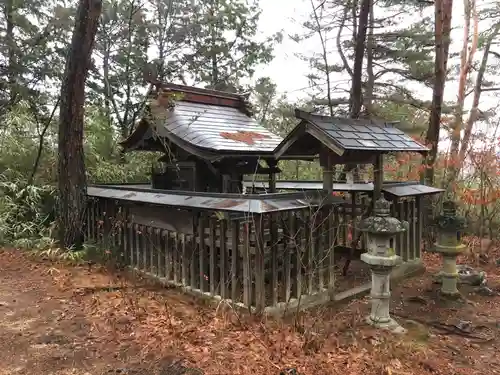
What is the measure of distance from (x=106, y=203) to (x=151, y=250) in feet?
5.87

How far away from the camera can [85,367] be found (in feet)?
11.5

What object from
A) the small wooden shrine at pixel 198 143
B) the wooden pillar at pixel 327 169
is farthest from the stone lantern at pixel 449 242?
the small wooden shrine at pixel 198 143

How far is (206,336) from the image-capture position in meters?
4.09

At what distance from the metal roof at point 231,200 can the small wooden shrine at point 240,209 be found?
2cm

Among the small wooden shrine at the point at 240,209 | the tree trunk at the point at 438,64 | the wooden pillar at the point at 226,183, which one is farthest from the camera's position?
the tree trunk at the point at 438,64

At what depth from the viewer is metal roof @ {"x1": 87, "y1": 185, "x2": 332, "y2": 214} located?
14.8ft

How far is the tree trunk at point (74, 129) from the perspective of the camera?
6.98m

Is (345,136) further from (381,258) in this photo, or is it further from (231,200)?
(231,200)

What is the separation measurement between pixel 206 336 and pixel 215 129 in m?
3.91

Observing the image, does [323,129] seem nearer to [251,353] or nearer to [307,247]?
[307,247]

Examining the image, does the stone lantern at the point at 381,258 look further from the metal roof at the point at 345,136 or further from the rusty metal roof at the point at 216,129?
the rusty metal roof at the point at 216,129

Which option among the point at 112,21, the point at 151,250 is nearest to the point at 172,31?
the point at 112,21

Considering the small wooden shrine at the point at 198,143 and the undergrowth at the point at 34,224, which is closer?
the small wooden shrine at the point at 198,143

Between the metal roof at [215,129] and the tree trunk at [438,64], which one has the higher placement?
the tree trunk at [438,64]
